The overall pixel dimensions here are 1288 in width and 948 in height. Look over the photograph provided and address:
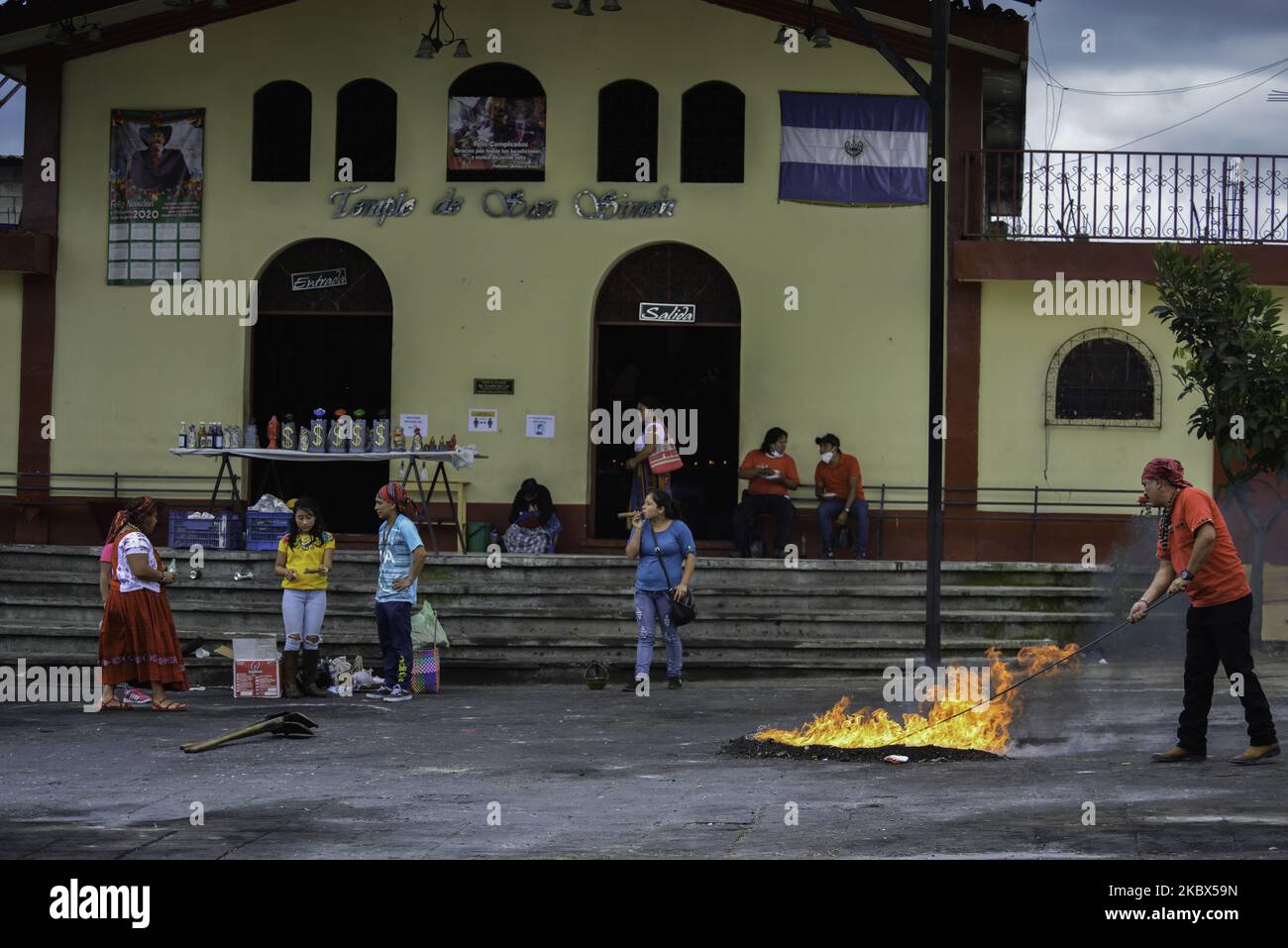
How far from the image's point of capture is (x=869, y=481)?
20844 millimetres

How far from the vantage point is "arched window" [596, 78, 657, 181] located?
830 inches

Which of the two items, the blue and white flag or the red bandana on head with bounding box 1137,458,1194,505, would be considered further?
the blue and white flag

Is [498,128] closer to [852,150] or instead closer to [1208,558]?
[852,150]

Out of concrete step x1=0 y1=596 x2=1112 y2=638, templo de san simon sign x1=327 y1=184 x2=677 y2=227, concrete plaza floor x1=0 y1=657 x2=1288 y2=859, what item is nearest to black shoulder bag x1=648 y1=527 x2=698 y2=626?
concrete plaza floor x1=0 y1=657 x2=1288 y2=859

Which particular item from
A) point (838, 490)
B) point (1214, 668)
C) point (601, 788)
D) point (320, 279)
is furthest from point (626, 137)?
point (601, 788)

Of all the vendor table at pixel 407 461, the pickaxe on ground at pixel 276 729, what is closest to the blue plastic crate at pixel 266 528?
the vendor table at pixel 407 461

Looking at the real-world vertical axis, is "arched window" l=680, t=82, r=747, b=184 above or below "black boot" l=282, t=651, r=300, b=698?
above

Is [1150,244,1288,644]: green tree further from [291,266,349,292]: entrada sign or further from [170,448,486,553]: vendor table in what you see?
[291,266,349,292]: entrada sign

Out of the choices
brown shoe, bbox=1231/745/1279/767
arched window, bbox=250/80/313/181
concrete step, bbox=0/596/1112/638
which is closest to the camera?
brown shoe, bbox=1231/745/1279/767

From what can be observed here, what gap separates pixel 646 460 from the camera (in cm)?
2042

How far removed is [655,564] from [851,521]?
495 centimetres

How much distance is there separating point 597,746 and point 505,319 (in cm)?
951

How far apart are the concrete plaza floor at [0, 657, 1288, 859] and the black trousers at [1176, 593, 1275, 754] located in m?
0.27

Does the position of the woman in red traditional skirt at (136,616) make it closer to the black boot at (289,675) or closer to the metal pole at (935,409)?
the black boot at (289,675)
